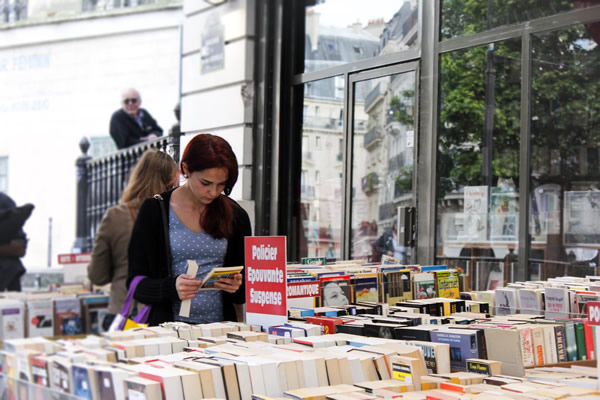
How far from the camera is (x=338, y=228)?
774cm

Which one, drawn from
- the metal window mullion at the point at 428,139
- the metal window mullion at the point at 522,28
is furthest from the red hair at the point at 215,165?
the metal window mullion at the point at 428,139

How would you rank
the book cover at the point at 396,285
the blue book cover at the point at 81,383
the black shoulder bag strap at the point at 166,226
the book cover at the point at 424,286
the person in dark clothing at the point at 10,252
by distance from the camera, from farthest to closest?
1. the person in dark clothing at the point at 10,252
2. the book cover at the point at 424,286
3. the book cover at the point at 396,285
4. the black shoulder bag strap at the point at 166,226
5. the blue book cover at the point at 81,383

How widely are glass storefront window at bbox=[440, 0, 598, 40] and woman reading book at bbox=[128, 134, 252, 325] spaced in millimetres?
3516

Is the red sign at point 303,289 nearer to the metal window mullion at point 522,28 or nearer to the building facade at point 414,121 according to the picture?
the building facade at point 414,121

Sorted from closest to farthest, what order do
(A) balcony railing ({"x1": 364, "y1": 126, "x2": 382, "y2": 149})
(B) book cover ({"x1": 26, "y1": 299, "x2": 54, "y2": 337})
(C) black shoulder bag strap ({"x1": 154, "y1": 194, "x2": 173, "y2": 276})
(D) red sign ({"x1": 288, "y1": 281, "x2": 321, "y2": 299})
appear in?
(C) black shoulder bag strap ({"x1": 154, "y1": 194, "x2": 173, "y2": 276})
(D) red sign ({"x1": 288, "y1": 281, "x2": 321, "y2": 299})
(B) book cover ({"x1": 26, "y1": 299, "x2": 54, "y2": 337})
(A) balcony railing ({"x1": 364, "y1": 126, "x2": 382, "y2": 149})

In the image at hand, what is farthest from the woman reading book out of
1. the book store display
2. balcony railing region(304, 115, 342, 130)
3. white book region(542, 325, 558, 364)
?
balcony railing region(304, 115, 342, 130)

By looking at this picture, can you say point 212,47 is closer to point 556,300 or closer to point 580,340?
point 556,300

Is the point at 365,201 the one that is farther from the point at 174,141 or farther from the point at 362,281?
the point at 174,141

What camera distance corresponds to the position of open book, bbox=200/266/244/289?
3.14m

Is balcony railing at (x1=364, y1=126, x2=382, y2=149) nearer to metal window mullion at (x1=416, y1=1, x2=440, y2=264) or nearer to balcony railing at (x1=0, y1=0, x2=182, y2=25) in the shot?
metal window mullion at (x1=416, y1=1, x2=440, y2=264)

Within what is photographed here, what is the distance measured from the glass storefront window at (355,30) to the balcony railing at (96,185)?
4086 millimetres

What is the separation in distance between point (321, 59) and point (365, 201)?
166cm

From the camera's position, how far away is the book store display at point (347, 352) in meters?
2.26

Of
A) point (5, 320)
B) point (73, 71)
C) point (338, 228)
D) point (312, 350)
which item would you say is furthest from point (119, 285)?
point (73, 71)
